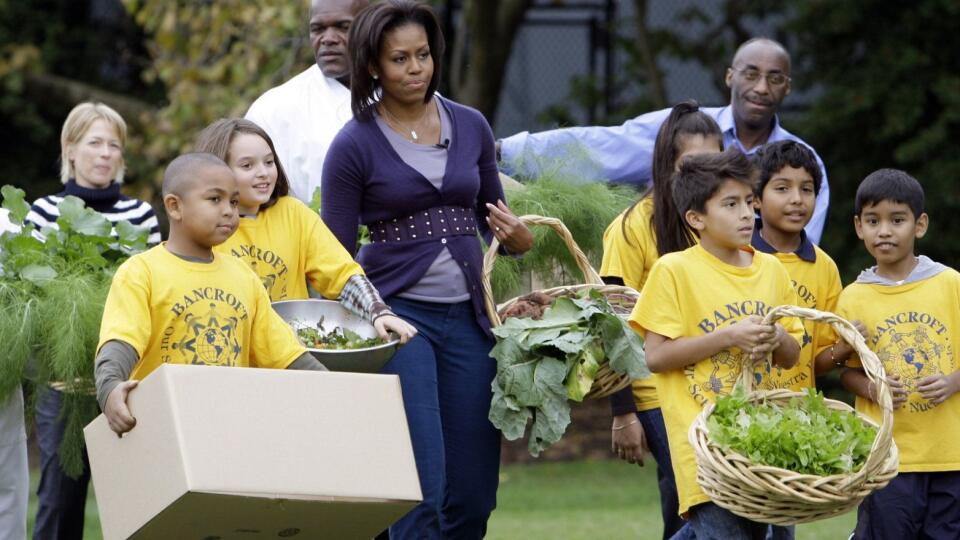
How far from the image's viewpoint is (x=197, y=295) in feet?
14.0

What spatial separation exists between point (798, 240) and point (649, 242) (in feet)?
1.61

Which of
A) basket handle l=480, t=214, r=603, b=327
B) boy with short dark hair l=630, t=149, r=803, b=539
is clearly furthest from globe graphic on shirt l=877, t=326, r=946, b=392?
basket handle l=480, t=214, r=603, b=327

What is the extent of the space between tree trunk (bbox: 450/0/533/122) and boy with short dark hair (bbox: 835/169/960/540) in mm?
7020

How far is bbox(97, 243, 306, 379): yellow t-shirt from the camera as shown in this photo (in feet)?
13.7

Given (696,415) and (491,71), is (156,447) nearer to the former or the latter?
(696,415)

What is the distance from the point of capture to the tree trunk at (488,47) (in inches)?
462

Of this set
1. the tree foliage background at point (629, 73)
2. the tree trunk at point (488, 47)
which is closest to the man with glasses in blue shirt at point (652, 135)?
the tree foliage background at point (629, 73)

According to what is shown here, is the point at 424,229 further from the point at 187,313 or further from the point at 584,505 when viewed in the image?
the point at 584,505

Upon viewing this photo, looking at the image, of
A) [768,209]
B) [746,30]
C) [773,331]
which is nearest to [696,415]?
[773,331]

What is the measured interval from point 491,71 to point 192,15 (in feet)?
7.36

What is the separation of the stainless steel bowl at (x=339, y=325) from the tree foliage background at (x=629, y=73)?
18.4ft

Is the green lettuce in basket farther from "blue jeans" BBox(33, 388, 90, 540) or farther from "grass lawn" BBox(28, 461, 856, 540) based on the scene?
"grass lawn" BBox(28, 461, 856, 540)

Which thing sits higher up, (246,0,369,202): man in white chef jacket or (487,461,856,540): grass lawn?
(246,0,369,202): man in white chef jacket

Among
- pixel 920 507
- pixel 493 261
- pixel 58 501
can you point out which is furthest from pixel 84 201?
pixel 920 507
